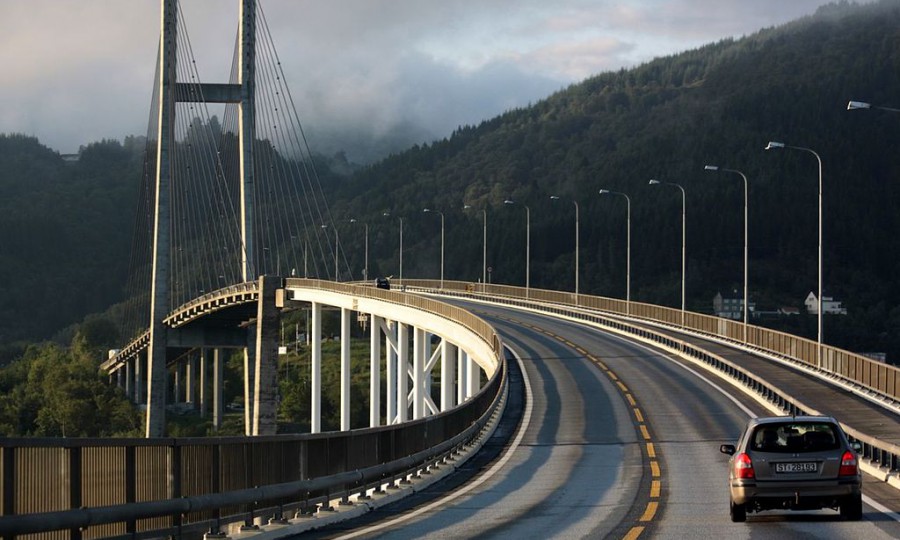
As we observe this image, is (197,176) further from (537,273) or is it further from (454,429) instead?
(537,273)

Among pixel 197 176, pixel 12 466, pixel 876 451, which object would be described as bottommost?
pixel 876 451

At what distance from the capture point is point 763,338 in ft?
213

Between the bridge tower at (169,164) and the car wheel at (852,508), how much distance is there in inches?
2385

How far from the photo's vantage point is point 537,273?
193500 millimetres

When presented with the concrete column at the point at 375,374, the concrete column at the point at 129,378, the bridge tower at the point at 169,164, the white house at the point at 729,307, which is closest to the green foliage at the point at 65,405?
the concrete column at the point at 129,378

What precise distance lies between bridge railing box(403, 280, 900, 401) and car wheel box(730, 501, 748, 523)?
80.5 feet

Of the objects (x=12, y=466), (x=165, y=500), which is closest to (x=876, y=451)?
(x=165, y=500)

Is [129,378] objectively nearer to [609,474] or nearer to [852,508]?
[609,474]

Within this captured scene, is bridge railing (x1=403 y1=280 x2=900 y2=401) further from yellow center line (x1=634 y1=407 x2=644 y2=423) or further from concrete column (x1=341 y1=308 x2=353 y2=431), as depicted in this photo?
concrete column (x1=341 y1=308 x2=353 y2=431)

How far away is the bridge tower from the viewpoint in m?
80.7

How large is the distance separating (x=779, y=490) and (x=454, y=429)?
1459 cm

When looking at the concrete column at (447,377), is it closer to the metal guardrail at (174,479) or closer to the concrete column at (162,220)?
the concrete column at (162,220)

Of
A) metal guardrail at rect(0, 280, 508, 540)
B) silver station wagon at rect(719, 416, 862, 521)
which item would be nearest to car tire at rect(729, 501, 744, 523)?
silver station wagon at rect(719, 416, 862, 521)

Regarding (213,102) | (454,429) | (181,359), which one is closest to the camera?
(454,429)
